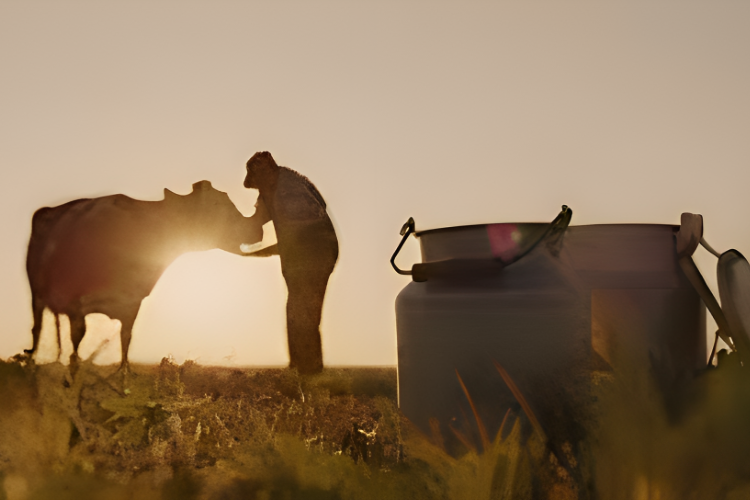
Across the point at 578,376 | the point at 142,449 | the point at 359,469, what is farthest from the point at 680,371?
the point at 142,449

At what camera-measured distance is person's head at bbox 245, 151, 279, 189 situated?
1909 millimetres

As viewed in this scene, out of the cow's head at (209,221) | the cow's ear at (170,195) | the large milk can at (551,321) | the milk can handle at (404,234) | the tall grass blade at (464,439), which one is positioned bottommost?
the tall grass blade at (464,439)

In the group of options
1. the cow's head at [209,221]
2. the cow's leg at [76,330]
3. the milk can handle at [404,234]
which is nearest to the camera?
the milk can handle at [404,234]

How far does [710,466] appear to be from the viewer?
1291 millimetres

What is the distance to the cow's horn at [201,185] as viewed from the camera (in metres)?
1.94

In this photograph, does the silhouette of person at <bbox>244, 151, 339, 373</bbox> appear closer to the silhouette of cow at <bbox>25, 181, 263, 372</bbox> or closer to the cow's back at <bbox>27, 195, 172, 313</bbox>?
the silhouette of cow at <bbox>25, 181, 263, 372</bbox>

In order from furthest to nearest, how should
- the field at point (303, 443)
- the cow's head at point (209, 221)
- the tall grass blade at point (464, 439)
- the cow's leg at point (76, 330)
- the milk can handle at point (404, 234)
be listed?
1. the cow's head at point (209, 221)
2. the cow's leg at point (76, 330)
3. the milk can handle at point (404, 234)
4. the tall grass blade at point (464, 439)
5. the field at point (303, 443)

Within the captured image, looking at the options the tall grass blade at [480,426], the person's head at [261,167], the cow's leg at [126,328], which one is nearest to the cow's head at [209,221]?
the person's head at [261,167]

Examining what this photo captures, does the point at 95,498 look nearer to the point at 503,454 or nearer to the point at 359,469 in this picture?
the point at 359,469

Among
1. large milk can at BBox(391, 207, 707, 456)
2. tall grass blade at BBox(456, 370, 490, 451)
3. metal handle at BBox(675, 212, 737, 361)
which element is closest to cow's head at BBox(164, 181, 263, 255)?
large milk can at BBox(391, 207, 707, 456)

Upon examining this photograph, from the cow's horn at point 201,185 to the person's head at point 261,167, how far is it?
0.48 ft

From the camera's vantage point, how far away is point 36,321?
1922mm

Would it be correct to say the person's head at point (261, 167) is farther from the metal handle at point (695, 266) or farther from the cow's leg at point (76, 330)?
the metal handle at point (695, 266)

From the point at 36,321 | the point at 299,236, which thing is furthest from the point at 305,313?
the point at 36,321
